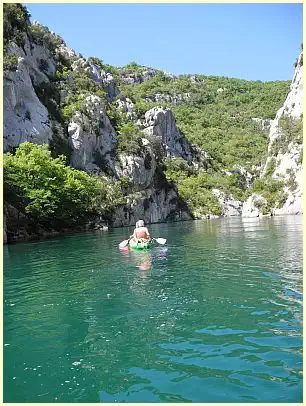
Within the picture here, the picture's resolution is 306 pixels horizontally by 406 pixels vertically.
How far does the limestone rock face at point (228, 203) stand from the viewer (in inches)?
4707

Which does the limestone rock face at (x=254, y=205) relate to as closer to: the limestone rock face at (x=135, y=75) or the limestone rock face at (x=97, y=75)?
the limestone rock face at (x=97, y=75)

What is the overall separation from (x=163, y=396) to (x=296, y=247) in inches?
694

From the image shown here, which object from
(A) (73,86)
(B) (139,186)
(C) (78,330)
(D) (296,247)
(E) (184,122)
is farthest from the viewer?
(E) (184,122)

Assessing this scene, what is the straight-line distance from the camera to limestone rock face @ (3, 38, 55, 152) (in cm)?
5275

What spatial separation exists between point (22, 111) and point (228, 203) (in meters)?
78.8

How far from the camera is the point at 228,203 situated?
402ft

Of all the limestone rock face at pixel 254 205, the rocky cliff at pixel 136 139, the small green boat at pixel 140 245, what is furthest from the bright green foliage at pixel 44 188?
the limestone rock face at pixel 254 205

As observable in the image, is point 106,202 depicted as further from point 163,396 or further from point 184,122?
point 184,122

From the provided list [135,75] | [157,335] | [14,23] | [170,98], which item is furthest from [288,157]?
[135,75]

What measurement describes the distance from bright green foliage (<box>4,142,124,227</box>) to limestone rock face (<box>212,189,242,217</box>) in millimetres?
69315

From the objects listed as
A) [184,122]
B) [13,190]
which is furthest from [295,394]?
[184,122]

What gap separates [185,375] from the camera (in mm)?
6941

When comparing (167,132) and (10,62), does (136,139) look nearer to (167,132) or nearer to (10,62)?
(10,62)

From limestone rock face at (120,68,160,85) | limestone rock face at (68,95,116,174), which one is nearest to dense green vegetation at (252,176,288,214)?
limestone rock face at (68,95,116,174)
